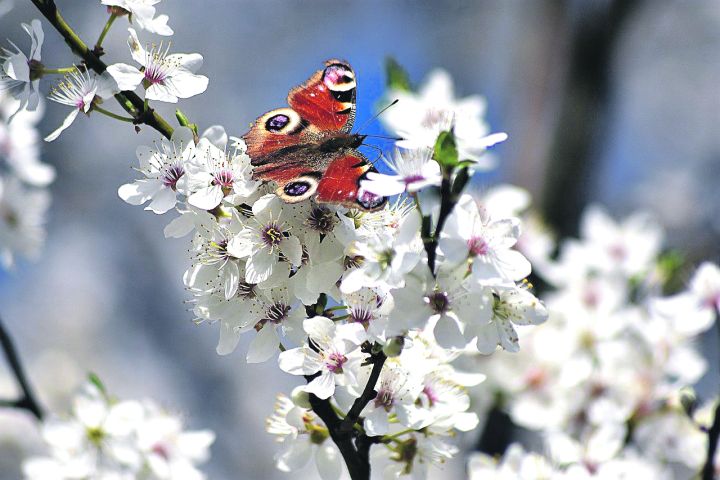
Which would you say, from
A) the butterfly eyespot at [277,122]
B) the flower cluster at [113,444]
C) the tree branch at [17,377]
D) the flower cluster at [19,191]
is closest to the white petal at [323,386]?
the butterfly eyespot at [277,122]

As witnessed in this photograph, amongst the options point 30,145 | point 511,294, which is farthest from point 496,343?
point 30,145

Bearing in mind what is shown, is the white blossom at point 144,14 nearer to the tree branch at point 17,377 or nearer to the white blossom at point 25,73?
the white blossom at point 25,73

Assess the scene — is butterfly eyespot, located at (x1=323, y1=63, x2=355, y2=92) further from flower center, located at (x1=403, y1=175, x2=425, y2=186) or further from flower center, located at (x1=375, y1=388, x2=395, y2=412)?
flower center, located at (x1=375, y1=388, x2=395, y2=412)

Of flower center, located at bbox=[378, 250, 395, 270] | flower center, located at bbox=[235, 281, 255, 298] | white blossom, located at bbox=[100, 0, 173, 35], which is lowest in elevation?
flower center, located at bbox=[235, 281, 255, 298]

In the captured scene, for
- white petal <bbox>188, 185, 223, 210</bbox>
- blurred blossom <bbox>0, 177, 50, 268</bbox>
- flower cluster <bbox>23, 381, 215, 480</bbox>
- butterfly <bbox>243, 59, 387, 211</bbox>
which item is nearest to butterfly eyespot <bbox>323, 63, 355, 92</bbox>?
butterfly <bbox>243, 59, 387, 211</bbox>

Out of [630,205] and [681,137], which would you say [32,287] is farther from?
[681,137]
